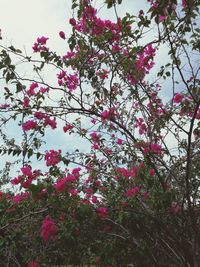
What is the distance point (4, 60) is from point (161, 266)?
279 cm

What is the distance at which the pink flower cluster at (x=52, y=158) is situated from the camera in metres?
3.76

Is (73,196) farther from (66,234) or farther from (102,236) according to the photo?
(102,236)

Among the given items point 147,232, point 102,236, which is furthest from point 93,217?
point 147,232

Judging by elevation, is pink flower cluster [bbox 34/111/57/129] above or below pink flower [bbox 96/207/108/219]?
above

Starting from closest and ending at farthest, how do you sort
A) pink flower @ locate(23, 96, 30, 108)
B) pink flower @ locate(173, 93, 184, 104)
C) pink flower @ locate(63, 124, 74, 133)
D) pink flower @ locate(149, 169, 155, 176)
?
pink flower @ locate(149, 169, 155, 176), pink flower @ locate(23, 96, 30, 108), pink flower @ locate(173, 93, 184, 104), pink flower @ locate(63, 124, 74, 133)

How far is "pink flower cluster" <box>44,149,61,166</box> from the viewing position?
3.76 meters

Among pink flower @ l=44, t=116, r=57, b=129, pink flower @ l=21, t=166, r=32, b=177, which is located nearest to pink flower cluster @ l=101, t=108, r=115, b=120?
pink flower @ l=44, t=116, r=57, b=129

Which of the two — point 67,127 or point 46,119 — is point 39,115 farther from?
point 67,127

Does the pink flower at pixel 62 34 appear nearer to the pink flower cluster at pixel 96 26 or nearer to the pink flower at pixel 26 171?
the pink flower cluster at pixel 96 26

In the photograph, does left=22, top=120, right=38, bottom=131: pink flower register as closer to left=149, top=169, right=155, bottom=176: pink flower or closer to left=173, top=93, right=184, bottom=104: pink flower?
left=149, top=169, right=155, bottom=176: pink flower

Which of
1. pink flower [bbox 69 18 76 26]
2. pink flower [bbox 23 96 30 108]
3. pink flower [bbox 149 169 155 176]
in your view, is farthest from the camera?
pink flower [bbox 23 96 30 108]

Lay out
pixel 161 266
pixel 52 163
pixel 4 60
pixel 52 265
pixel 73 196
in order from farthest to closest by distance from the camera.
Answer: pixel 52 265 < pixel 161 266 < pixel 52 163 < pixel 4 60 < pixel 73 196

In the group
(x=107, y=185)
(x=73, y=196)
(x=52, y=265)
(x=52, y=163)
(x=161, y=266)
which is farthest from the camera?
(x=52, y=265)

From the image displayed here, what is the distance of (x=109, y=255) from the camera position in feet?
13.1
